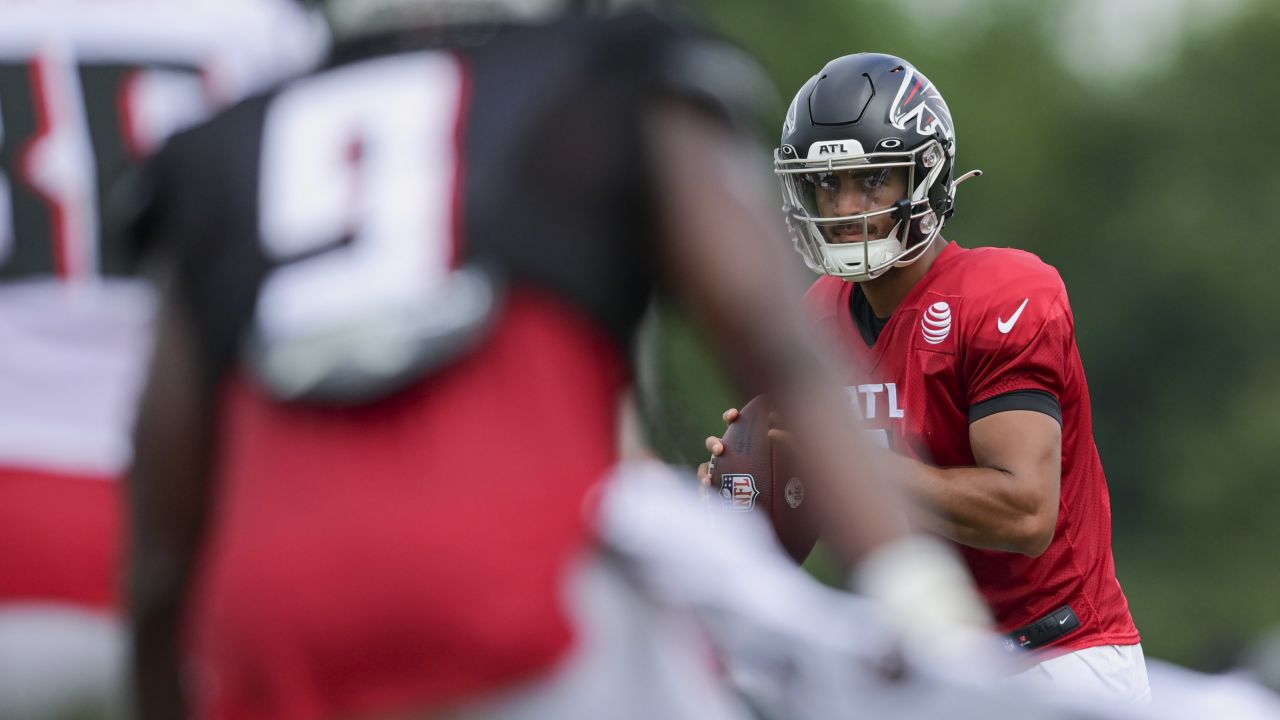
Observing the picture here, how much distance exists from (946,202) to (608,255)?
2.81 m

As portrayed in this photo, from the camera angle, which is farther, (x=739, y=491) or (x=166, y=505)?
(x=739, y=491)

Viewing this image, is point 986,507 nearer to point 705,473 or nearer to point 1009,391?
point 1009,391

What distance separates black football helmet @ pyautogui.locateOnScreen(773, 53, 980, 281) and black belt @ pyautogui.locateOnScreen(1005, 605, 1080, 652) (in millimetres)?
882

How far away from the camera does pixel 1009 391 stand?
4.52m

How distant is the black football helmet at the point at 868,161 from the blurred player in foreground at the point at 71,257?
1231 millimetres

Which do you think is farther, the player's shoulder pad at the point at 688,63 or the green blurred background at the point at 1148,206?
the green blurred background at the point at 1148,206

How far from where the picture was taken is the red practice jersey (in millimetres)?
4578

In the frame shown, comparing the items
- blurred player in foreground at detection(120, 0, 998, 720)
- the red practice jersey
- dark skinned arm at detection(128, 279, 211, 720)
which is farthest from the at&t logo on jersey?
dark skinned arm at detection(128, 279, 211, 720)

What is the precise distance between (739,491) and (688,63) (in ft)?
8.63

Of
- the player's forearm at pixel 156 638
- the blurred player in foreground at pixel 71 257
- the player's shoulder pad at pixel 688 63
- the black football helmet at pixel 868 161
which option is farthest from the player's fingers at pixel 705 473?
the player's shoulder pad at pixel 688 63

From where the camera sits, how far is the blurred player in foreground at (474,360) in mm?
2258

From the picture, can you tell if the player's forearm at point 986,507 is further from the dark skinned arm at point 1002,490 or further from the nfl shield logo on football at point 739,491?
the nfl shield logo on football at point 739,491

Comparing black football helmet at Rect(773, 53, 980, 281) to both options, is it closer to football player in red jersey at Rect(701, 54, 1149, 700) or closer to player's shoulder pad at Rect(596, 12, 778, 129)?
football player in red jersey at Rect(701, 54, 1149, 700)

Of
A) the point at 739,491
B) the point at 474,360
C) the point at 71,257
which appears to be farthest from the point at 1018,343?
the point at 474,360
